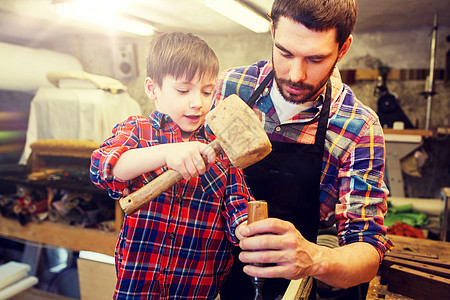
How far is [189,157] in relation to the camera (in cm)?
85

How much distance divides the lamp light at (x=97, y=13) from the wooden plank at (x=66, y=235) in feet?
4.90

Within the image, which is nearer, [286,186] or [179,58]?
[179,58]

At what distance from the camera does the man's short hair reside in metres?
0.97

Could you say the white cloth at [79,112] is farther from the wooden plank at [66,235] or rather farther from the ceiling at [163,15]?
the wooden plank at [66,235]

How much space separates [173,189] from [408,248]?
4.89 ft

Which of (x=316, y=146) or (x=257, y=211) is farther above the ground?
(x=316, y=146)

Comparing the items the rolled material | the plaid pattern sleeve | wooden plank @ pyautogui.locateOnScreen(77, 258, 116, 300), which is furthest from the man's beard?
wooden plank @ pyautogui.locateOnScreen(77, 258, 116, 300)

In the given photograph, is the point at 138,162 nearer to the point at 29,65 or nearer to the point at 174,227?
the point at 174,227

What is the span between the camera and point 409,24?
343 centimetres

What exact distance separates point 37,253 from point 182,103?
9.33 feet

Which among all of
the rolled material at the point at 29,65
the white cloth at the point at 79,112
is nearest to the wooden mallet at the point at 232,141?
the white cloth at the point at 79,112

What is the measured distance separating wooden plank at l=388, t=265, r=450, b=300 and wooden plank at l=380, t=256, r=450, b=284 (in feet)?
0.13

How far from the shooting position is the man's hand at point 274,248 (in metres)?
0.86

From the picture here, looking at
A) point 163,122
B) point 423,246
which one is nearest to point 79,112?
point 163,122
